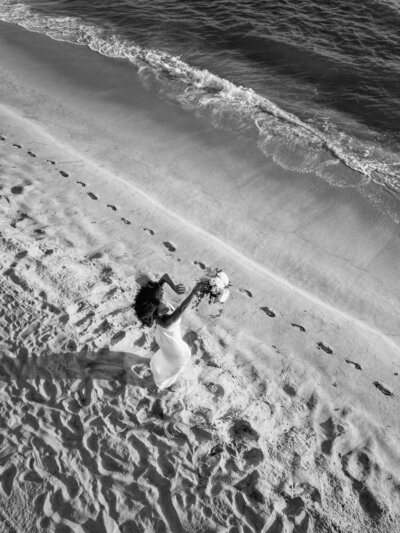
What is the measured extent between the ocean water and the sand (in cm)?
95

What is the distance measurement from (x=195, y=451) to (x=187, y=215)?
4.43 metres

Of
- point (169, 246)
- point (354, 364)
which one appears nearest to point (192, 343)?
point (169, 246)

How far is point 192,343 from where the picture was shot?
19.4 feet

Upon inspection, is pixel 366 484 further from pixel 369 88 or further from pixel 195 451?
pixel 369 88

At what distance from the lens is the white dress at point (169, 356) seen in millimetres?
4836

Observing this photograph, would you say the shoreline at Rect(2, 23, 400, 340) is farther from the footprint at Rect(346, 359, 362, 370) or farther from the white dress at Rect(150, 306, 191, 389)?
the white dress at Rect(150, 306, 191, 389)

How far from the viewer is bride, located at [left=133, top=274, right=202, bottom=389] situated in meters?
4.67

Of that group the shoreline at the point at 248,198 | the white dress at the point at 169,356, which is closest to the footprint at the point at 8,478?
the white dress at the point at 169,356

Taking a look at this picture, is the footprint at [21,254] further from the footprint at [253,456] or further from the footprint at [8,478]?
the footprint at [253,456]

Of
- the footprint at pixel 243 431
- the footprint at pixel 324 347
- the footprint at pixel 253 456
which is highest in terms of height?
the footprint at pixel 324 347

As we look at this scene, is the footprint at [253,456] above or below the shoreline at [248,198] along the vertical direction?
below

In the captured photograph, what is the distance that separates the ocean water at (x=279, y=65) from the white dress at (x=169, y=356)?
5460mm

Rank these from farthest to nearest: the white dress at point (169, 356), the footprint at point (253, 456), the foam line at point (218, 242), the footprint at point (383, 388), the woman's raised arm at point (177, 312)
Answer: the foam line at point (218, 242)
the footprint at point (383, 388)
the white dress at point (169, 356)
the footprint at point (253, 456)
the woman's raised arm at point (177, 312)

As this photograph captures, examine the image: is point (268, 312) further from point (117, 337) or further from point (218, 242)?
point (117, 337)
